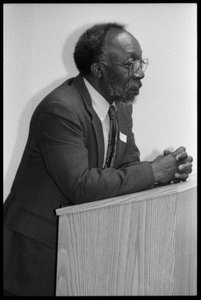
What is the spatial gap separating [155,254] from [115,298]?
0.61ft

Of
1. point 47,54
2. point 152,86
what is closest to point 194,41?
point 152,86

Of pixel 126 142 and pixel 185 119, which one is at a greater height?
pixel 185 119

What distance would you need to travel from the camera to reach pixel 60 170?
1.52 m

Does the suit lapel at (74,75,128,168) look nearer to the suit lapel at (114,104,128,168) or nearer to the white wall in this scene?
the suit lapel at (114,104,128,168)

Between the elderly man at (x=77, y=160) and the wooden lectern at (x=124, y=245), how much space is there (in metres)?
0.17

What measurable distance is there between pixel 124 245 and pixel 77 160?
13.9 inches

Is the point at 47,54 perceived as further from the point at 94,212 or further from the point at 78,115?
the point at 94,212

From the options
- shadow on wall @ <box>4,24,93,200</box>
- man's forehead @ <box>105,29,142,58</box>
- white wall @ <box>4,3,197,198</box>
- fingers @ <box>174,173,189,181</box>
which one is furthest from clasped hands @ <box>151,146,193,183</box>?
shadow on wall @ <box>4,24,93,200</box>

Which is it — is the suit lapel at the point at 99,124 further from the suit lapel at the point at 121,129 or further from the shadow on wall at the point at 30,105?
the shadow on wall at the point at 30,105

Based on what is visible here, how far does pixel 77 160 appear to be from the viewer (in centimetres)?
151

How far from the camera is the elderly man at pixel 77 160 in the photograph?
151 centimetres

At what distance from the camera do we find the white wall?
299cm

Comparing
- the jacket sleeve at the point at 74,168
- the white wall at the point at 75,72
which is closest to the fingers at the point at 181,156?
the jacket sleeve at the point at 74,168

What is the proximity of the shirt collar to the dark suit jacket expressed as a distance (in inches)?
2.4
